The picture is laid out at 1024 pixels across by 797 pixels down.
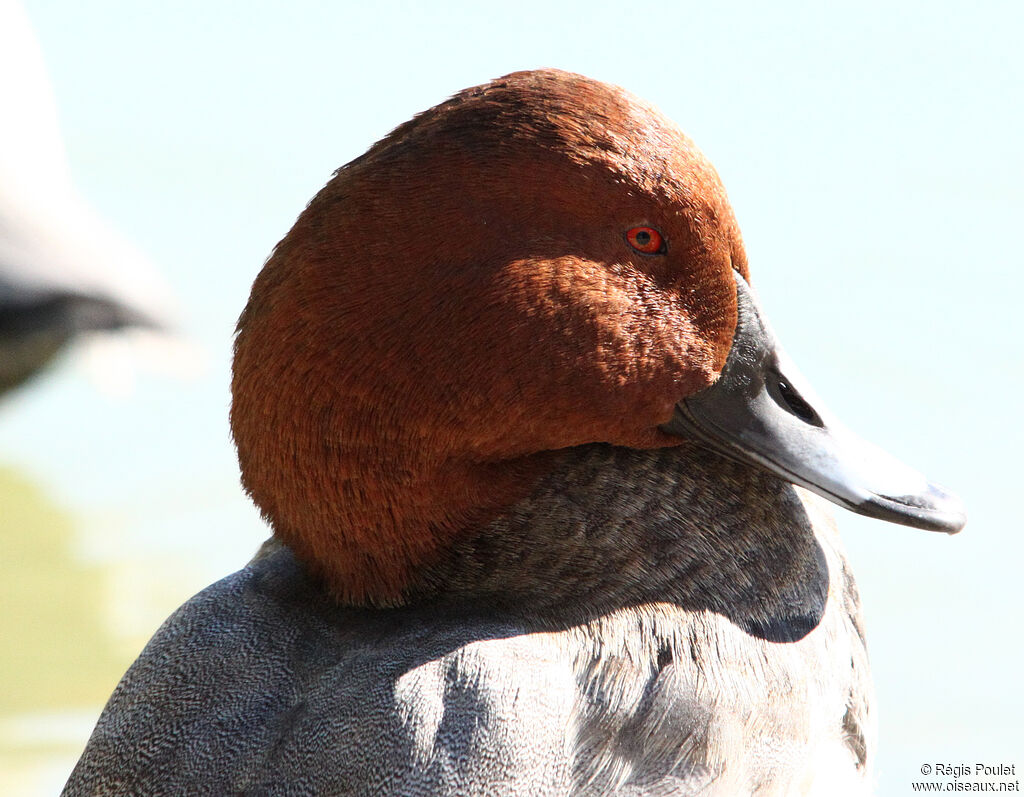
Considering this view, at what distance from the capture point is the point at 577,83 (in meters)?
1.81

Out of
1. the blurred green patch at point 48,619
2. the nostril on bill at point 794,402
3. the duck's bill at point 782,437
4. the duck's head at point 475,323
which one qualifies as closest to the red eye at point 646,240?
the duck's head at point 475,323

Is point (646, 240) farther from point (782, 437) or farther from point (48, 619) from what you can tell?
point (48, 619)

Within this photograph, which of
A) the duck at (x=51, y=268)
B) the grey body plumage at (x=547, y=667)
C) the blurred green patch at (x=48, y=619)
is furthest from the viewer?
the duck at (x=51, y=268)

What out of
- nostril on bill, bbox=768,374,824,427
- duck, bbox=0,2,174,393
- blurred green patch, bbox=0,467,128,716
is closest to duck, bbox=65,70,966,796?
nostril on bill, bbox=768,374,824,427

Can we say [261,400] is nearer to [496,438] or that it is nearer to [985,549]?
[496,438]

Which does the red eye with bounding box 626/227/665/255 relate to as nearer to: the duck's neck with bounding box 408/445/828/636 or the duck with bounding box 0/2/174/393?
the duck's neck with bounding box 408/445/828/636

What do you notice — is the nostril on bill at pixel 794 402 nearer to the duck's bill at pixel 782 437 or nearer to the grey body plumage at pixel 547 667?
the duck's bill at pixel 782 437

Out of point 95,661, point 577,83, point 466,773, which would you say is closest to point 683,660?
point 466,773

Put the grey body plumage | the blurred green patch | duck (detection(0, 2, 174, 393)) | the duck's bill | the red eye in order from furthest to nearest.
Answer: duck (detection(0, 2, 174, 393)) → the blurred green patch → the duck's bill → the red eye → the grey body plumage

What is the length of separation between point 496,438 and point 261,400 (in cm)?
32

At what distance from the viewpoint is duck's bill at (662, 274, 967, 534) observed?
1.94m

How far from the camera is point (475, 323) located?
1.73 metres

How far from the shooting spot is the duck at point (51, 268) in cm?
412

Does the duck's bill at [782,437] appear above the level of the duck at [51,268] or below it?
below
